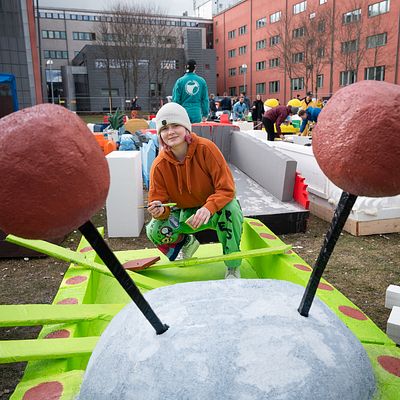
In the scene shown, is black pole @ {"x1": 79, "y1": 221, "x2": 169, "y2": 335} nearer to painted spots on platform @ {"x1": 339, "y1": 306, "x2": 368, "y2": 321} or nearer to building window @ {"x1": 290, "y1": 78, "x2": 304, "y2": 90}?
painted spots on platform @ {"x1": 339, "y1": 306, "x2": 368, "y2": 321}

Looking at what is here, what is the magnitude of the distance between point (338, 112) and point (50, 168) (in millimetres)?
592

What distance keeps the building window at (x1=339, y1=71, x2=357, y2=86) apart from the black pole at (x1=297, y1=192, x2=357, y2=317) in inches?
1024

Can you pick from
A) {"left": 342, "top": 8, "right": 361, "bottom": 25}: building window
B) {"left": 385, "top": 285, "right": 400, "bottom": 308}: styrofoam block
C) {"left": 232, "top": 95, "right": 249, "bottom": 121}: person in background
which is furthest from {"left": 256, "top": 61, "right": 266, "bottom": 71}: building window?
{"left": 385, "top": 285, "right": 400, "bottom": 308}: styrofoam block

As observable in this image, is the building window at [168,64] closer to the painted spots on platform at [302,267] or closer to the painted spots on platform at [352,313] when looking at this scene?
the painted spots on platform at [302,267]

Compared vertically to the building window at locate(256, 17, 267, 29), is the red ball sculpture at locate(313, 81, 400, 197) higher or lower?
lower

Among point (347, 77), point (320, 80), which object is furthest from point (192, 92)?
point (320, 80)

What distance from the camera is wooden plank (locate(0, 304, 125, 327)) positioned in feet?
5.03

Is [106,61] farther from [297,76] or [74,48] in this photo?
[297,76]

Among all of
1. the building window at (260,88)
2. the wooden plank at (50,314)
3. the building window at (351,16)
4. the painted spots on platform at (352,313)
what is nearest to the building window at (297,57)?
the building window at (351,16)

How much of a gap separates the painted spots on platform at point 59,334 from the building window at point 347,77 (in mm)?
25879

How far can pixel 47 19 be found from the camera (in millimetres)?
38969

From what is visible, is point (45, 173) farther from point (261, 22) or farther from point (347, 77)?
point (261, 22)

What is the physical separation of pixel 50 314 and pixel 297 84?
103ft

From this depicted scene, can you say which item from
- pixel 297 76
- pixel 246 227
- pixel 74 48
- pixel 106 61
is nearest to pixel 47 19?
pixel 74 48
